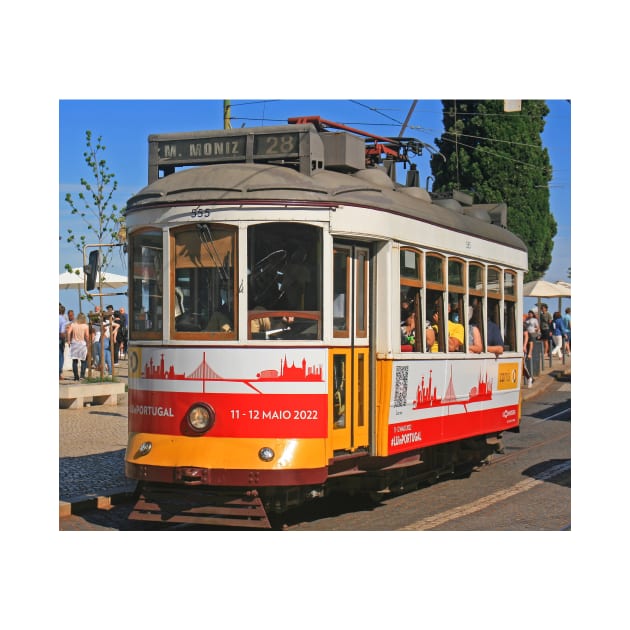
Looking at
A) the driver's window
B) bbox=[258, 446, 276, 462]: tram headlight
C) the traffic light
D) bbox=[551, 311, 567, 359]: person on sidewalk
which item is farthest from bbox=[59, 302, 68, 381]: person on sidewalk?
bbox=[258, 446, 276, 462]: tram headlight

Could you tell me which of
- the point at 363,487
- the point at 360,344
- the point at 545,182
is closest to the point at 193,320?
the point at 360,344

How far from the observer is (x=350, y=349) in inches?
364

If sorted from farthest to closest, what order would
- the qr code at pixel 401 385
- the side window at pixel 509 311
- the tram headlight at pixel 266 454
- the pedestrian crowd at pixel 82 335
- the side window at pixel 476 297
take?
the pedestrian crowd at pixel 82 335 < the side window at pixel 509 311 < the side window at pixel 476 297 < the qr code at pixel 401 385 < the tram headlight at pixel 266 454

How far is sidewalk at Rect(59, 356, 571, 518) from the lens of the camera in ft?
35.0

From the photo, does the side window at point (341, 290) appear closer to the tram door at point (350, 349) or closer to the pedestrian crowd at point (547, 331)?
the tram door at point (350, 349)

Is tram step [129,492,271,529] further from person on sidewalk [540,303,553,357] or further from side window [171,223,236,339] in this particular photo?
person on sidewalk [540,303,553,357]

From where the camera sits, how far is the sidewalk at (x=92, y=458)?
10656 millimetres

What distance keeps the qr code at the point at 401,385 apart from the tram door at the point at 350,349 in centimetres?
39

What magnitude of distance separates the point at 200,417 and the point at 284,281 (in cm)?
132

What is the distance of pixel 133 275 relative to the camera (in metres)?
9.43

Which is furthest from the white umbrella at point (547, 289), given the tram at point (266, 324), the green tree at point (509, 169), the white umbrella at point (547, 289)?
the tram at point (266, 324)

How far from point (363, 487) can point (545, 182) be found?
42.4 ft

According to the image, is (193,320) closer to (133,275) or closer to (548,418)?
(133,275)

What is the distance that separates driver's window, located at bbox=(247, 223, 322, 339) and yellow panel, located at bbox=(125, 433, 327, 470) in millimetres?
872
